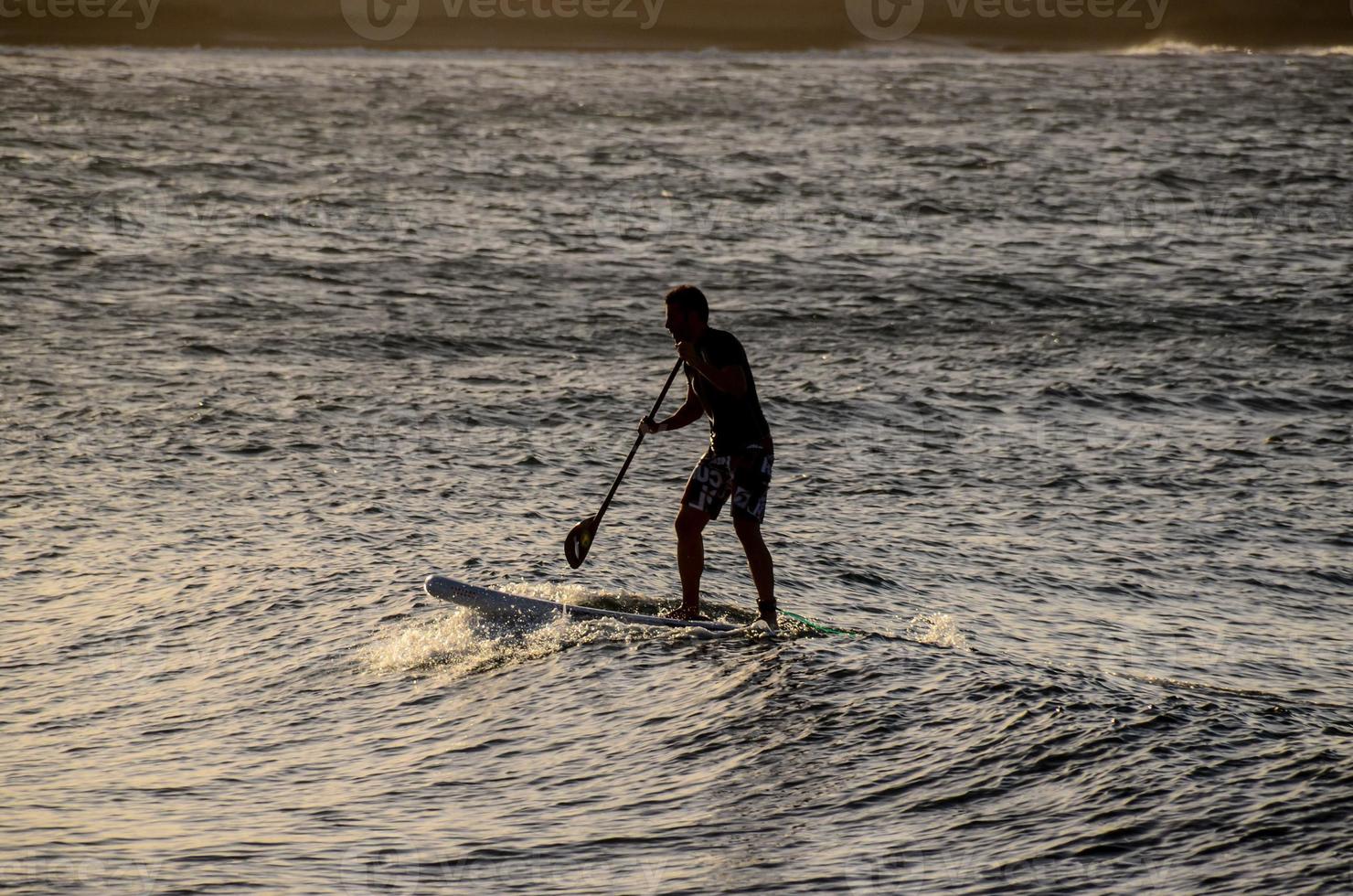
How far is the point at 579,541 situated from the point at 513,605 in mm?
786

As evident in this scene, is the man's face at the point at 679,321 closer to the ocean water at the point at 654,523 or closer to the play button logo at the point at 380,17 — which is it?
the ocean water at the point at 654,523

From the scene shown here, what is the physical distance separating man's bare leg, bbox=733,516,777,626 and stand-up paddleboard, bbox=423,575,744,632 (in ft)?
2.33

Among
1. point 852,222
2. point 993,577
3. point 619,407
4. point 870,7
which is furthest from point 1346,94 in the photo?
point 993,577

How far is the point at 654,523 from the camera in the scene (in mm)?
13758

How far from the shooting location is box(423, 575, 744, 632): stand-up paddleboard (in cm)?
→ 1005

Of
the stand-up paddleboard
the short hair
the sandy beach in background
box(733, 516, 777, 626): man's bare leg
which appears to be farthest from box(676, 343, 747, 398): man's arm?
the sandy beach in background

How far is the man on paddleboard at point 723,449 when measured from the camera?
9.22 metres

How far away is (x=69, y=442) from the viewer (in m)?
15.9

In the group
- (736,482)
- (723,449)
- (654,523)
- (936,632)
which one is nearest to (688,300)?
(723,449)

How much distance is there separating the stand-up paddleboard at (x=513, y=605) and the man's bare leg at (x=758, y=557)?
71 centimetres

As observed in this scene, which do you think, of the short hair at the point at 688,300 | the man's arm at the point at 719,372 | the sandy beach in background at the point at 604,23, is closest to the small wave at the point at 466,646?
the man's arm at the point at 719,372

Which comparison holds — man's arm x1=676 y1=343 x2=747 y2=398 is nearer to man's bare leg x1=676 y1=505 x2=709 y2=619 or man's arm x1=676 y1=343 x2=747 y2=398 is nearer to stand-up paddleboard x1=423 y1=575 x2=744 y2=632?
man's bare leg x1=676 y1=505 x2=709 y2=619

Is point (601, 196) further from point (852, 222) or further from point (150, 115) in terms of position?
point (150, 115)

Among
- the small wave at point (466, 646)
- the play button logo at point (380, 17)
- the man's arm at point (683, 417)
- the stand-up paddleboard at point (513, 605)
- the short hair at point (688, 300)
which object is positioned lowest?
the small wave at point (466, 646)
